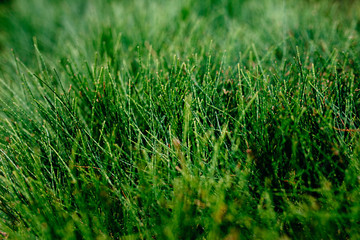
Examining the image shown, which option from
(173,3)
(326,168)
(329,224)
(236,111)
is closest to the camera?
(329,224)

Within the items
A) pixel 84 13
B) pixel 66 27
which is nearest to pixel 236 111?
pixel 66 27

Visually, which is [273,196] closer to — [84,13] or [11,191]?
[11,191]

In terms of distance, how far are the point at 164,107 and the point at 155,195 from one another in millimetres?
236

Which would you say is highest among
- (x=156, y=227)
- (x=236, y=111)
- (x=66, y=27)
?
(x=66, y=27)

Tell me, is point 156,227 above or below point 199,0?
below

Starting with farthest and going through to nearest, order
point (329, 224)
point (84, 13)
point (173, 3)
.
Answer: point (84, 13) → point (173, 3) → point (329, 224)

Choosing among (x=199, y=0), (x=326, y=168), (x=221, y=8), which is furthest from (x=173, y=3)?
(x=326, y=168)

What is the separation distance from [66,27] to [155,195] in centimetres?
125

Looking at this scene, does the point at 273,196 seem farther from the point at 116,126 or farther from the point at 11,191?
the point at 11,191

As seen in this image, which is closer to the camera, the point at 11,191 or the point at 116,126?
the point at 11,191

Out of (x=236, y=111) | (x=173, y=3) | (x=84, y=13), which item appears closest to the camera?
(x=236, y=111)

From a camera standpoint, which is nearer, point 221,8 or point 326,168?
point 326,168

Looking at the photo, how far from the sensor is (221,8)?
4.58ft

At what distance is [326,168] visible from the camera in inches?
23.1
